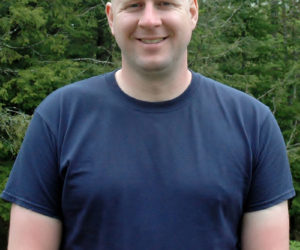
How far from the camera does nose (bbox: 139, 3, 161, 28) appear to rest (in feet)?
5.77

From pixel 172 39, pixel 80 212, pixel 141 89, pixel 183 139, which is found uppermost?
pixel 172 39

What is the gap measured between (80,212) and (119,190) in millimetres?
161

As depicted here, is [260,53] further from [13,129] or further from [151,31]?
[151,31]

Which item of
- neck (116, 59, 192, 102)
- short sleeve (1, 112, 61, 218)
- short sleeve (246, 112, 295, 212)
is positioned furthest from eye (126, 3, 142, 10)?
short sleeve (246, 112, 295, 212)

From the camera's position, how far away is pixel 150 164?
1.76 m

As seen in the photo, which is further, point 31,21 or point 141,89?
point 31,21

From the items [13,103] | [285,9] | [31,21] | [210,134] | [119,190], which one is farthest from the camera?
[285,9]

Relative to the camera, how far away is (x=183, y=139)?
181 cm

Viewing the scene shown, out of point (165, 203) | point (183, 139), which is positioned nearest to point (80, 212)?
point (165, 203)

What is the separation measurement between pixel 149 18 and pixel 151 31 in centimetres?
5

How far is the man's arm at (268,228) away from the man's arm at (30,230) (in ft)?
2.36

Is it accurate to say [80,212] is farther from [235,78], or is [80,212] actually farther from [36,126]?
[235,78]

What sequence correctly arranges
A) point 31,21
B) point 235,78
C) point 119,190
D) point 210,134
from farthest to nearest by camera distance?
point 235,78, point 31,21, point 210,134, point 119,190

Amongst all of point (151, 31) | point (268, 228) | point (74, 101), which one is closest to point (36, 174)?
point (74, 101)
